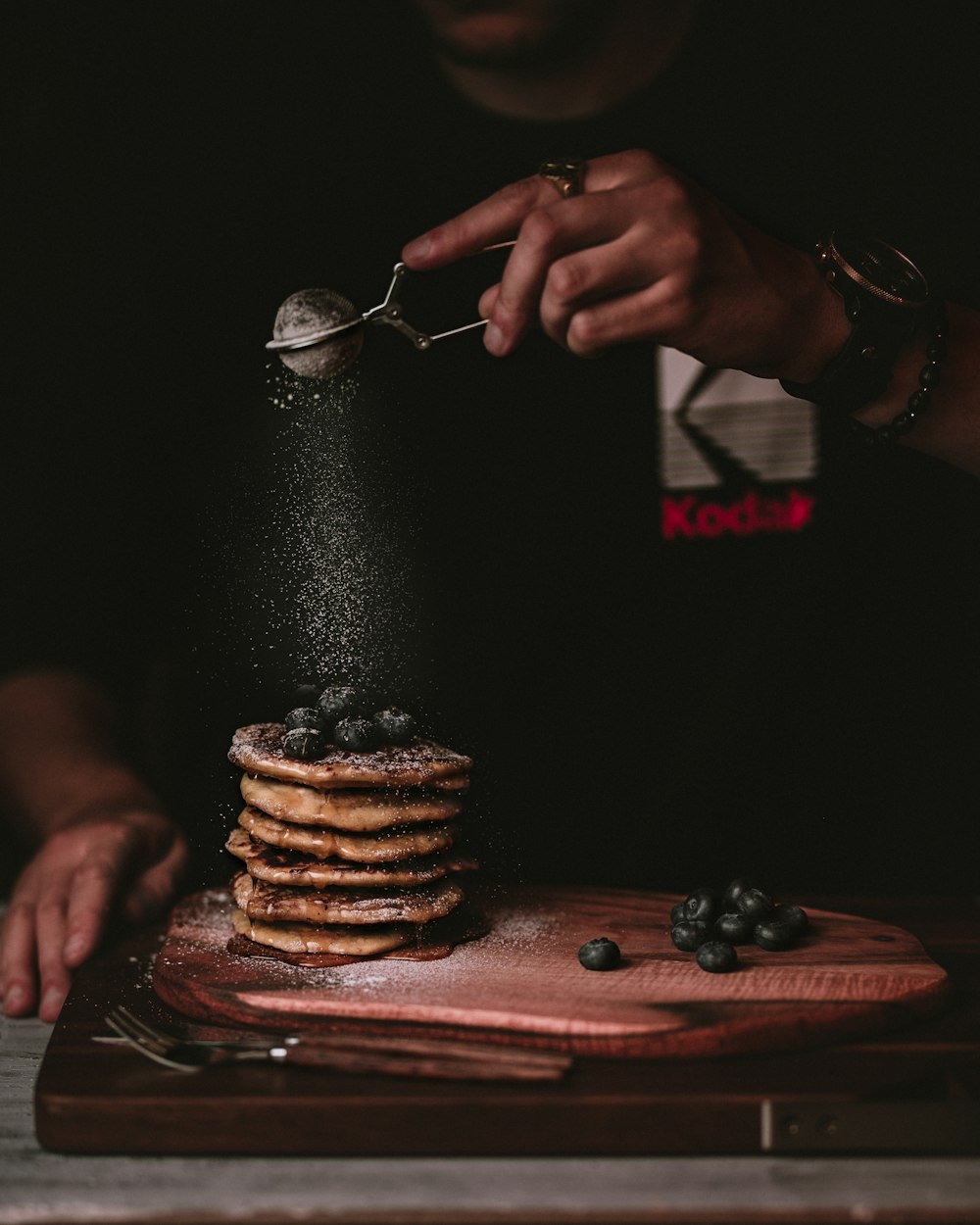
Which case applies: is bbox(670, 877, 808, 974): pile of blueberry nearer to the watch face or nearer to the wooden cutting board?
the wooden cutting board

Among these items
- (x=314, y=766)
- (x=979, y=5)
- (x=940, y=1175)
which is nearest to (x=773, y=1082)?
(x=940, y=1175)

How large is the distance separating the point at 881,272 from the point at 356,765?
3.26 ft

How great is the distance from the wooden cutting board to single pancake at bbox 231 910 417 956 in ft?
0.08

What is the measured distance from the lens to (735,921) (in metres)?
1.61

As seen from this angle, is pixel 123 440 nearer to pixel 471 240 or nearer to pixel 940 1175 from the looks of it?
pixel 471 240

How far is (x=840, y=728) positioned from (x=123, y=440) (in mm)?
1435

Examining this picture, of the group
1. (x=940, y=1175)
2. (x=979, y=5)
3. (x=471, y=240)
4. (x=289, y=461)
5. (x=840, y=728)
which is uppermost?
(x=979, y=5)

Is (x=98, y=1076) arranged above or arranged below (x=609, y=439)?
below

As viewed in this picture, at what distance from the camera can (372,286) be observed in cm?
215

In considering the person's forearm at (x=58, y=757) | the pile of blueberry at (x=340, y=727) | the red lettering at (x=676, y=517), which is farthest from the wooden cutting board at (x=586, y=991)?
the red lettering at (x=676, y=517)

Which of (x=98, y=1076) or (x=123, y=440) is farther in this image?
(x=123, y=440)

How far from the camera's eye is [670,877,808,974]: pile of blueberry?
5.20 ft

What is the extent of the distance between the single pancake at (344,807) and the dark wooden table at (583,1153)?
14.3 inches

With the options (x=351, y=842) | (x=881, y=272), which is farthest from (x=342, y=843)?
(x=881, y=272)
